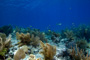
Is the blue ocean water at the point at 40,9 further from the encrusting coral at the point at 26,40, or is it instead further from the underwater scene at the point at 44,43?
the encrusting coral at the point at 26,40

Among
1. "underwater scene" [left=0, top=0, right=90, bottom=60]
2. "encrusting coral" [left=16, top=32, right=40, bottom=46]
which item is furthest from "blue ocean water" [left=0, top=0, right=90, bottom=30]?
"encrusting coral" [left=16, top=32, right=40, bottom=46]

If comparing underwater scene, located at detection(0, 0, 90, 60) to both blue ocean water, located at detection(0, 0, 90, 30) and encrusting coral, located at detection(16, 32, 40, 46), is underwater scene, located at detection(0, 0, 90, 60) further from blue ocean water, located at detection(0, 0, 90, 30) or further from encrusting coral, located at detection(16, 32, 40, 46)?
blue ocean water, located at detection(0, 0, 90, 30)

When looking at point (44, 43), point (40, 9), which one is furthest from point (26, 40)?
point (40, 9)

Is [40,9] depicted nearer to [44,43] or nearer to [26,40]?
[44,43]

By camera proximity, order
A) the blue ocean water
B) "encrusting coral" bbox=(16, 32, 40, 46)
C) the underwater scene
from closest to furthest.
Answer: the underwater scene → "encrusting coral" bbox=(16, 32, 40, 46) → the blue ocean water

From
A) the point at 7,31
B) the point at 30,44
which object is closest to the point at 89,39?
the point at 30,44

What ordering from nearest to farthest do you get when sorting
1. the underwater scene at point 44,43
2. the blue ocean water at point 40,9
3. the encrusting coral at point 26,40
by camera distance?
Result: the underwater scene at point 44,43, the encrusting coral at point 26,40, the blue ocean water at point 40,9

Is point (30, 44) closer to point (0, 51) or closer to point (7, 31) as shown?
point (0, 51)

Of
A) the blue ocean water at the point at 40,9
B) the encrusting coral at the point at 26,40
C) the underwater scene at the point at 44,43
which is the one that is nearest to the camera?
the underwater scene at the point at 44,43

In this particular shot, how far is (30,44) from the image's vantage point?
5.57 m

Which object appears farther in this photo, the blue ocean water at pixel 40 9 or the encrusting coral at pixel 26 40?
the blue ocean water at pixel 40 9

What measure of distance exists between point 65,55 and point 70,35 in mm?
3914

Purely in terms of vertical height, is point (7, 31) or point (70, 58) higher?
point (7, 31)

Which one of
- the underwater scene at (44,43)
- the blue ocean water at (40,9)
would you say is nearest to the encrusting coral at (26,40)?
the underwater scene at (44,43)
